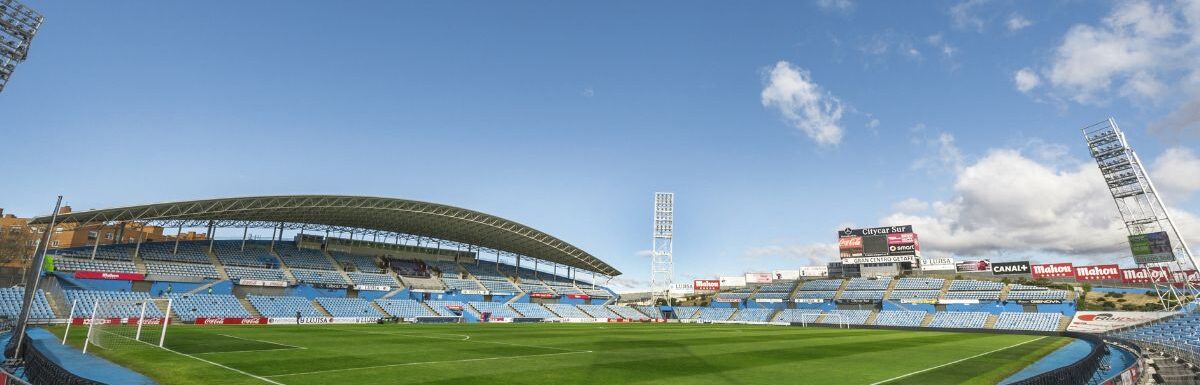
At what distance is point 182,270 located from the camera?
162 ft

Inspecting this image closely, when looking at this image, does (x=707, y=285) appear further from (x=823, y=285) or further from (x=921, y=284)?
(x=921, y=284)

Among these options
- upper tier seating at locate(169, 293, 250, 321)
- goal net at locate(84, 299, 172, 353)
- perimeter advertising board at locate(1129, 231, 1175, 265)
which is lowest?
goal net at locate(84, 299, 172, 353)

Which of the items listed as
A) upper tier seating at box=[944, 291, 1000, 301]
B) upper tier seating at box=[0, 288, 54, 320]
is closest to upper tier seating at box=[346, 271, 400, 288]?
upper tier seating at box=[0, 288, 54, 320]

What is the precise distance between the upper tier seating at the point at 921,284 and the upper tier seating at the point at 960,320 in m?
7.61

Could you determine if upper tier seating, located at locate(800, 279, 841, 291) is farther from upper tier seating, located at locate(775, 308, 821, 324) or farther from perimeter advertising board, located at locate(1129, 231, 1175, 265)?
perimeter advertising board, located at locate(1129, 231, 1175, 265)

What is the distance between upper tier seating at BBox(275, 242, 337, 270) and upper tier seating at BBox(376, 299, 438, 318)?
35.1 feet

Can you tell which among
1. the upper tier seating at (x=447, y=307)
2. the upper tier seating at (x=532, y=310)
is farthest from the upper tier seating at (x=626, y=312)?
the upper tier seating at (x=447, y=307)

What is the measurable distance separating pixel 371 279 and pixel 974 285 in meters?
75.6

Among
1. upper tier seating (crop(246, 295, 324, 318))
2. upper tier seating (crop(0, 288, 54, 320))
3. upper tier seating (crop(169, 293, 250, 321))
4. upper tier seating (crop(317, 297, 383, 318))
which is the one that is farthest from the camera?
upper tier seating (crop(317, 297, 383, 318))

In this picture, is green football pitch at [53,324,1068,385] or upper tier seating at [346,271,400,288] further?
upper tier seating at [346,271,400,288]

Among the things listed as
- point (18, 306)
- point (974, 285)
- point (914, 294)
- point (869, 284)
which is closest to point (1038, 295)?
point (974, 285)

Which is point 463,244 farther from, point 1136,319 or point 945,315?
point 1136,319

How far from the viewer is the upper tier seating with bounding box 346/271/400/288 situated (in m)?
61.7

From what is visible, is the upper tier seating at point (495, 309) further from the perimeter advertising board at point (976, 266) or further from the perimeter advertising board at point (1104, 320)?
the perimeter advertising board at point (976, 266)
